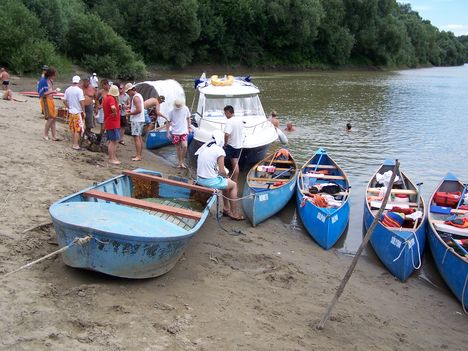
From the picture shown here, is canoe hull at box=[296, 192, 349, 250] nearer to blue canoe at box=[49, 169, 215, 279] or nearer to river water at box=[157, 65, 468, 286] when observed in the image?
river water at box=[157, 65, 468, 286]

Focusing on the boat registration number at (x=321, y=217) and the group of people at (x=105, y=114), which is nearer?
the boat registration number at (x=321, y=217)

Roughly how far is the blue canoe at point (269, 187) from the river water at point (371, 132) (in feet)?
1.83

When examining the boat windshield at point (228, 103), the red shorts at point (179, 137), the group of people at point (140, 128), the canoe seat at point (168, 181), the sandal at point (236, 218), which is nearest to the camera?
the canoe seat at point (168, 181)

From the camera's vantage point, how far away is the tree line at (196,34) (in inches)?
1338

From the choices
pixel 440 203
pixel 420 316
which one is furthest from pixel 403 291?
pixel 440 203

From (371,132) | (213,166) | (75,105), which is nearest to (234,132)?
(213,166)

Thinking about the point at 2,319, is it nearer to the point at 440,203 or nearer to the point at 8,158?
the point at 8,158

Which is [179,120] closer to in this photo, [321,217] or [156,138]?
[156,138]

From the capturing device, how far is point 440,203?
10641 millimetres

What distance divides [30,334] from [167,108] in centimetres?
1409

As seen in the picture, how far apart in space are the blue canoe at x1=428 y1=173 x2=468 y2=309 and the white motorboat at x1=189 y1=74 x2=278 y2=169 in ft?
16.8

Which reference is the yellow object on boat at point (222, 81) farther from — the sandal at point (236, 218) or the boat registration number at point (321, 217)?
the boat registration number at point (321, 217)

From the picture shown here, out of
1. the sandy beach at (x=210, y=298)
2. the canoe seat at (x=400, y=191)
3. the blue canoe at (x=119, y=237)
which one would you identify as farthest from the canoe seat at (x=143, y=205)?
the canoe seat at (x=400, y=191)

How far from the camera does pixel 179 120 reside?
12062 millimetres
